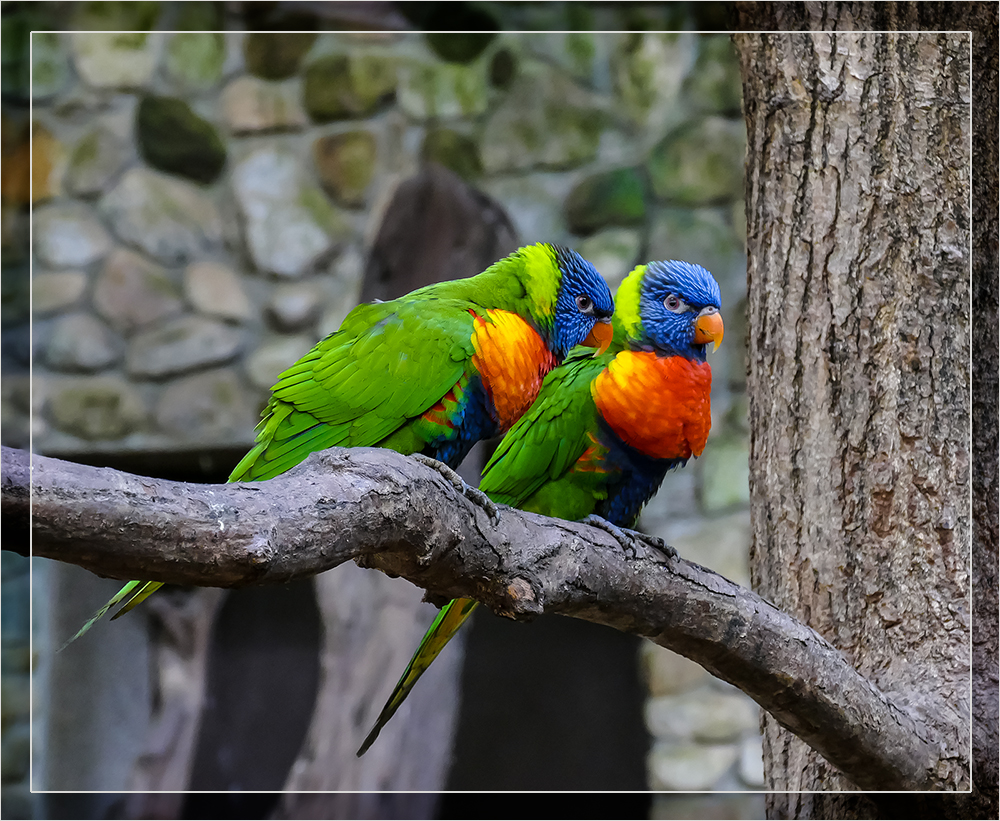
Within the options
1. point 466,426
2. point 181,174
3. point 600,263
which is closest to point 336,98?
point 181,174

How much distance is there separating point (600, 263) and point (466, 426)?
518mm

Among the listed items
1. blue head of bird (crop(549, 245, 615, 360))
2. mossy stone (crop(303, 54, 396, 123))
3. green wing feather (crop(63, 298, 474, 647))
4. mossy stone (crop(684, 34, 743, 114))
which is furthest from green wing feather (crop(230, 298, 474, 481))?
mossy stone (crop(684, 34, 743, 114))

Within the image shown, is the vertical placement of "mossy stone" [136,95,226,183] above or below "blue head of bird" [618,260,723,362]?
above

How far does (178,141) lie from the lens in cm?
162

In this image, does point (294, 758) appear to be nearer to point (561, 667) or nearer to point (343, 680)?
point (343, 680)

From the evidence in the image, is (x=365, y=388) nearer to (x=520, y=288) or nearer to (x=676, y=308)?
(x=520, y=288)

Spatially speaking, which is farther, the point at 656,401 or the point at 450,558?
the point at 656,401

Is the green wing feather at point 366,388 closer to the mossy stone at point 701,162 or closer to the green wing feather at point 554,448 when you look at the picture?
the green wing feather at point 554,448

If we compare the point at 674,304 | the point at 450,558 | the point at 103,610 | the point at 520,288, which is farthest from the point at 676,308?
the point at 103,610

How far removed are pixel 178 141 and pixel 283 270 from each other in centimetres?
28

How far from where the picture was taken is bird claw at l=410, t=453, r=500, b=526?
1001 mm

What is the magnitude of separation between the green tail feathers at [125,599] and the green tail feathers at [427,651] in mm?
417

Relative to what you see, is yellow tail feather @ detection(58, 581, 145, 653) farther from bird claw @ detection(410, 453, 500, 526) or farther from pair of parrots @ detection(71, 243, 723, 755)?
bird claw @ detection(410, 453, 500, 526)

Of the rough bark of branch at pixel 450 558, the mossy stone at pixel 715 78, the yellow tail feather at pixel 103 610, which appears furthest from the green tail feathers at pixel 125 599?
the mossy stone at pixel 715 78
